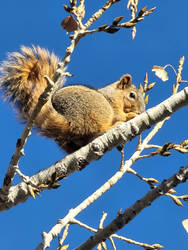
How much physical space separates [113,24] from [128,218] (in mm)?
929

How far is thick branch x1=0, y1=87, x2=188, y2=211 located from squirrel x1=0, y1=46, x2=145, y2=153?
0.81 meters

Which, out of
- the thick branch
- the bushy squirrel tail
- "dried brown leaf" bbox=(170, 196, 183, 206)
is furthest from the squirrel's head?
"dried brown leaf" bbox=(170, 196, 183, 206)

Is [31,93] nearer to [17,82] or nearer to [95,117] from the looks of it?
[17,82]

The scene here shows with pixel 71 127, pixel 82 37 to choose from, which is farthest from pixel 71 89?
pixel 82 37

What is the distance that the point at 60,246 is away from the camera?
6.18ft

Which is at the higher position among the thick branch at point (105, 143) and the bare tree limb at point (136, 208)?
the thick branch at point (105, 143)

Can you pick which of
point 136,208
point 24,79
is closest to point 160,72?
point 136,208

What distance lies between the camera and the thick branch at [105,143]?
6.77 feet

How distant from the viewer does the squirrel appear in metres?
3.02

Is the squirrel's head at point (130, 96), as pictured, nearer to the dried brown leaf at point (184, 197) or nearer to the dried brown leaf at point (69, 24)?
the dried brown leaf at point (184, 197)

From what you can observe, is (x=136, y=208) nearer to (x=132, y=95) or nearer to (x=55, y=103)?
(x=55, y=103)

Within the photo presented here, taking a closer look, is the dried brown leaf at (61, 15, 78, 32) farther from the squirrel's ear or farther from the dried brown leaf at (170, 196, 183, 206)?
the squirrel's ear

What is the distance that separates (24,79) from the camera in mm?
3037

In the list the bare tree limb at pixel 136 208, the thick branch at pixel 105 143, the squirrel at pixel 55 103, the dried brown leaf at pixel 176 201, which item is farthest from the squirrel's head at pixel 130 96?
the bare tree limb at pixel 136 208
